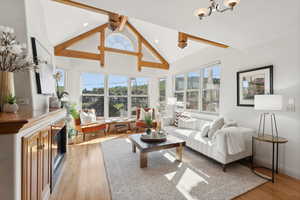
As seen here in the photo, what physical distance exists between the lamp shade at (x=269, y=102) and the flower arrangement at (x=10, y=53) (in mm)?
3271

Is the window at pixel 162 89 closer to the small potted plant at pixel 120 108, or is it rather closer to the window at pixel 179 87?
the window at pixel 179 87

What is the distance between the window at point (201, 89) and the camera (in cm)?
392

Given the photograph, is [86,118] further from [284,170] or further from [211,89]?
[284,170]

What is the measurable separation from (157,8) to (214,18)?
3.12ft

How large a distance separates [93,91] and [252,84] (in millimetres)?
5052

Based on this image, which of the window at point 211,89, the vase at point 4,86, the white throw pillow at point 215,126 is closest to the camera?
the vase at point 4,86

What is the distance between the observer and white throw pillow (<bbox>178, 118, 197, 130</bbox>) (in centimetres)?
392

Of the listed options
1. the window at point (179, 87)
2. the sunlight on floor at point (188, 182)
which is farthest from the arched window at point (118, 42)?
the sunlight on floor at point (188, 182)

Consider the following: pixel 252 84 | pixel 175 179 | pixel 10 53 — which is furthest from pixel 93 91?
pixel 252 84

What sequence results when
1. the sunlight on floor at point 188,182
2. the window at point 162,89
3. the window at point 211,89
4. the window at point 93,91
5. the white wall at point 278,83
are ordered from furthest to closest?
the window at point 162,89, the window at point 93,91, the window at point 211,89, the white wall at point 278,83, the sunlight on floor at point 188,182

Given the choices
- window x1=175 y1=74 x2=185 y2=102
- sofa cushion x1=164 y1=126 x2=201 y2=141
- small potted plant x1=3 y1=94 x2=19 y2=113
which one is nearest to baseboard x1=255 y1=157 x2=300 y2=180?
sofa cushion x1=164 y1=126 x2=201 y2=141

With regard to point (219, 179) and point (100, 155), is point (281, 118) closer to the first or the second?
point (219, 179)

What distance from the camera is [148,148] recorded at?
2473mm

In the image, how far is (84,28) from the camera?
436 cm
